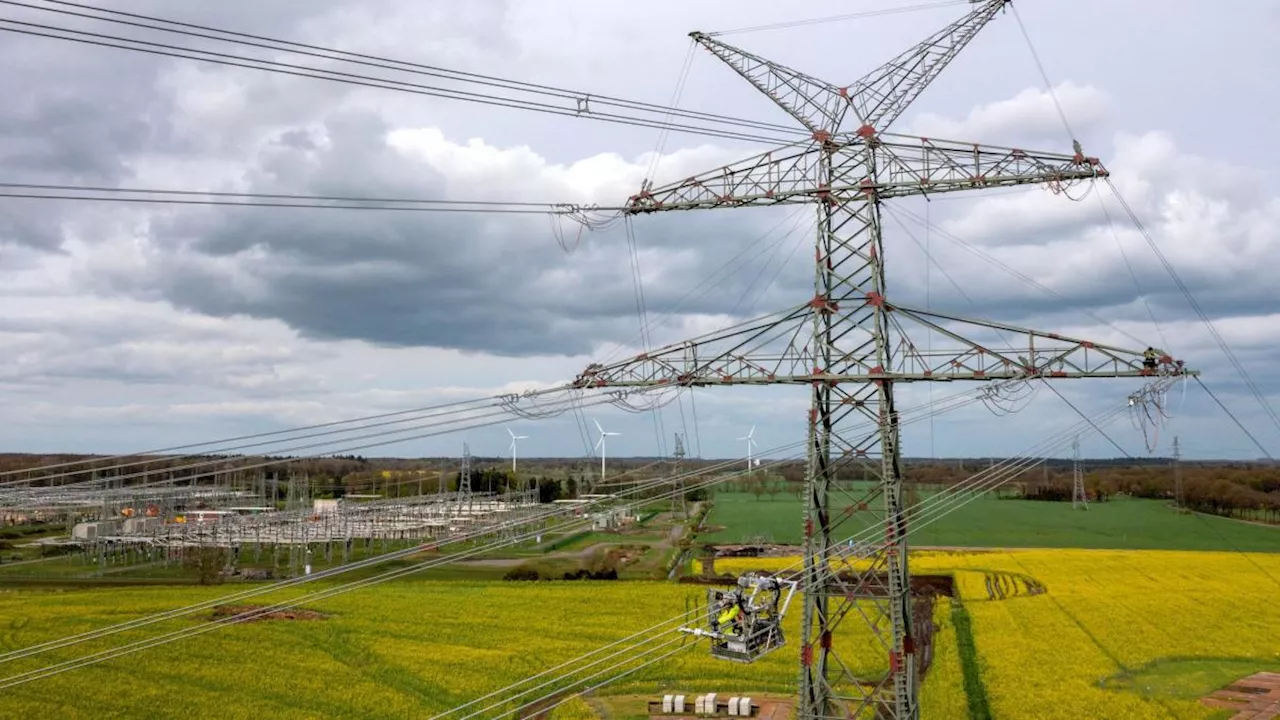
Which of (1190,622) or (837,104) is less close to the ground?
(837,104)

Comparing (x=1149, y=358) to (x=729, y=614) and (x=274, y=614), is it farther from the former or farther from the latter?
(x=274, y=614)

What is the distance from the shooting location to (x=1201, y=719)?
107 ft

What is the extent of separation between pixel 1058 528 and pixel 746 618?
87.7m

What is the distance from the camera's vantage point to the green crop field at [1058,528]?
3307 inches

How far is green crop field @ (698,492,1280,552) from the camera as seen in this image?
8400 cm

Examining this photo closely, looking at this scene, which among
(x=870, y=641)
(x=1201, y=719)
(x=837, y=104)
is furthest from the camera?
(x=870, y=641)

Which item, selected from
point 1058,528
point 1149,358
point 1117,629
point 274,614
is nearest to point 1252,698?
point 1117,629

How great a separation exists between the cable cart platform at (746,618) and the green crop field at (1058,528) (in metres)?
60.6

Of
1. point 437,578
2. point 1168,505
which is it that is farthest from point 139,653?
point 1168,505

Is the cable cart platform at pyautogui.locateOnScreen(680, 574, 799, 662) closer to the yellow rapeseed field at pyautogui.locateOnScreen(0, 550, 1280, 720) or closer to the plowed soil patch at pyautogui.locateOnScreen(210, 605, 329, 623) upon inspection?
the yellow rapeseed field at pyautogui.locateOnScreen(0, 550, 1280, 720)

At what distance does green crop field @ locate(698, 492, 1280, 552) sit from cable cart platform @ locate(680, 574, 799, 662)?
6062 centimetres

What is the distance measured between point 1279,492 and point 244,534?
113626 millimetres

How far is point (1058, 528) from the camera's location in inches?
3765

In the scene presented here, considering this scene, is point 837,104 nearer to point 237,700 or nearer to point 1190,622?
point 237,700
